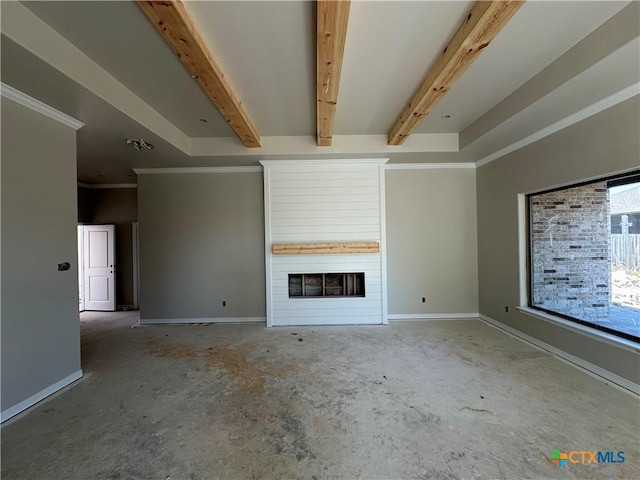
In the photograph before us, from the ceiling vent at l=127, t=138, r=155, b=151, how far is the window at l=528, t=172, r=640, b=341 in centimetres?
514

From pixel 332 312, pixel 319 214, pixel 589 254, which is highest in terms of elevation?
pixel 319 214

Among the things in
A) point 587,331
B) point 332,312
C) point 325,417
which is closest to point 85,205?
point 332,312

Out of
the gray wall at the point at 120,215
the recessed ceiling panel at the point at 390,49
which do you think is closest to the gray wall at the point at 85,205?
the gray wall at the point at 120,215

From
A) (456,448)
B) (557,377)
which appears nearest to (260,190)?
(456,448)

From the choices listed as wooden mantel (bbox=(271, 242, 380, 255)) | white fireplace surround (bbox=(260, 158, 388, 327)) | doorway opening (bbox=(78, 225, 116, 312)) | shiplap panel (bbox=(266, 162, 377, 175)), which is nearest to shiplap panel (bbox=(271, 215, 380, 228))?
white fireplace surround (bbox=(260, 158, 388, 327))

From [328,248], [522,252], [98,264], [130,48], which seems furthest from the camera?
[98,264]

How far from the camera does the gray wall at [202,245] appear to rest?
4551mm

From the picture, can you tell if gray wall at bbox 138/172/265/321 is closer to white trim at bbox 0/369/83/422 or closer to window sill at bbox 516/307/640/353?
white trim at bbox 0/369/83/422

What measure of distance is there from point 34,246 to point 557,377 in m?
5.10

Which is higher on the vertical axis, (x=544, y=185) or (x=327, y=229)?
(x=544, y=185)

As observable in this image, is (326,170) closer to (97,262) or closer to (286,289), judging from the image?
(286,289)

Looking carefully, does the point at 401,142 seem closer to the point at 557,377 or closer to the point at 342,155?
the point at 342,155

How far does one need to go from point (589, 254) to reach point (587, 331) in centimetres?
95

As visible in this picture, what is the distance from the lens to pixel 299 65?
2.25 metres
